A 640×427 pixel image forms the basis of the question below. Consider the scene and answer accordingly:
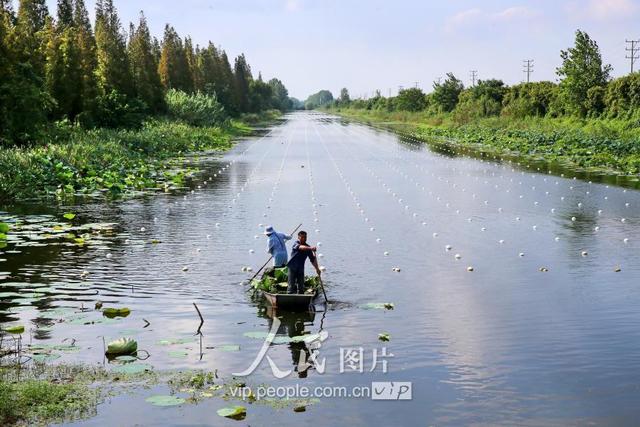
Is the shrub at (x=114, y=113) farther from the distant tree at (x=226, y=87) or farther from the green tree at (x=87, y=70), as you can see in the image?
the distant tree at (x=226, y=87)

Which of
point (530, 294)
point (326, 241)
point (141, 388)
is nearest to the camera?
point (141, 388)

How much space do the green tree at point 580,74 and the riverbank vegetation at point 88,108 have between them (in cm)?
3285

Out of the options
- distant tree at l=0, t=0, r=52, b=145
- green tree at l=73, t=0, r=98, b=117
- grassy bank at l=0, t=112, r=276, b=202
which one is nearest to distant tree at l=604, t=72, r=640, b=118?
grassy bank at l=0, t=112, r=276, b=202

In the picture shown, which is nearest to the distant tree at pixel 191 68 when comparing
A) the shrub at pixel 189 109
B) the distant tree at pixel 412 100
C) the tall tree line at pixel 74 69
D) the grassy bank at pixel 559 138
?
the tall tree line at pixel 74 69

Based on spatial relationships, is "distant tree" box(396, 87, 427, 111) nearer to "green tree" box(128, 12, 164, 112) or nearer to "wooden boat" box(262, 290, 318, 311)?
"green tree" box(128, 12, 164, 112)

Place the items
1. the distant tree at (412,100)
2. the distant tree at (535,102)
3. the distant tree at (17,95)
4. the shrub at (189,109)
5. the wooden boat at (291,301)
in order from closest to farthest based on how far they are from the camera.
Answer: the wooden boat at (291,301) → the distant tree at (17,95) → the shrub at (189,109) → the distant tree at (535,102) → the distant tree at (412,100)

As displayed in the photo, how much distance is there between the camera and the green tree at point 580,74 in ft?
224

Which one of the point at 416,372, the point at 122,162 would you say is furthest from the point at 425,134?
the point at 416,372

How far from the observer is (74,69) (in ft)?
163

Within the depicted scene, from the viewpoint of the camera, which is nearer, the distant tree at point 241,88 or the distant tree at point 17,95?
the distant tree at point 17,95

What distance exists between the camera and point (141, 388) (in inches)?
416

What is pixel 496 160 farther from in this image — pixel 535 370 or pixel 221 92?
pixel 221 92

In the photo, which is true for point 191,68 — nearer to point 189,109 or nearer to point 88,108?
point 189,109

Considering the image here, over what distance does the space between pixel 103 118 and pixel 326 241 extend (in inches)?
1353
